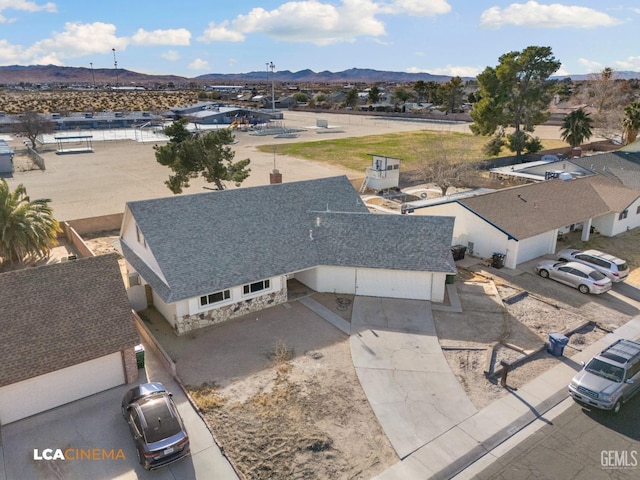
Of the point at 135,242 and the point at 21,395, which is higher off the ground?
the point at 135,242

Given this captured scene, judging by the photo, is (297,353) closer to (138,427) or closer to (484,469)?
(138,427)

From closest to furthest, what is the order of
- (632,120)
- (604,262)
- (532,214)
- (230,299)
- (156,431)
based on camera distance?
(156,431), (230,299), (604,262), (532,214), (632,120)

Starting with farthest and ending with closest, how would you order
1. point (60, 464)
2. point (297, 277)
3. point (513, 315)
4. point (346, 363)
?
point (297, 277) → point (513, 315) → point (346, 363) → point (60, 464)

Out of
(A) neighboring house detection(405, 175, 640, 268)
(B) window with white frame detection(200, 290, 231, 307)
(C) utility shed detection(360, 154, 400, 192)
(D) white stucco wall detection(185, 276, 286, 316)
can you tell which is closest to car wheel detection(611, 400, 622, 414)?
(A) neighboring house detection(405, 175, 640, 268)

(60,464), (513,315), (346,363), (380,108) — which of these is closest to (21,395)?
(60,464)

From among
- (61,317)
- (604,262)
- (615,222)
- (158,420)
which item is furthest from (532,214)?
(61,317)

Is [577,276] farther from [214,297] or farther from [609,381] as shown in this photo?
[214,297]

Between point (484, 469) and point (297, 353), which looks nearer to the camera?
point (484, 469)
